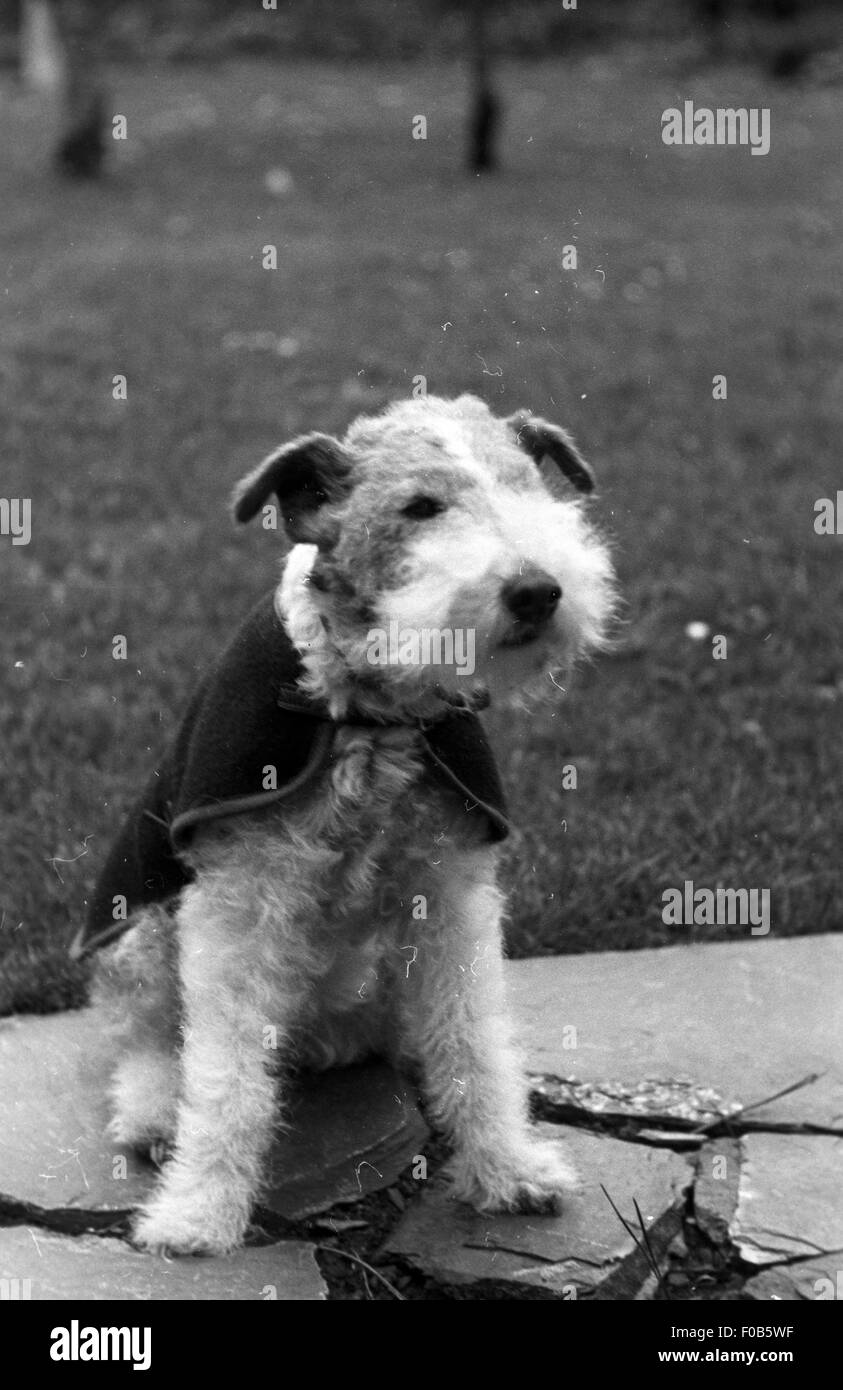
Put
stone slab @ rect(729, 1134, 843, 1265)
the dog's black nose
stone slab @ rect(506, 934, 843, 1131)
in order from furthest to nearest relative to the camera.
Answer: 1. stone slab @ rect(506, 934, 843, 1131)
2. stone slab @ rect(729, 1134, 843, 1265)
3. the dog's black nose

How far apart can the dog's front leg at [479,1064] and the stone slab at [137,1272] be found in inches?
13.2

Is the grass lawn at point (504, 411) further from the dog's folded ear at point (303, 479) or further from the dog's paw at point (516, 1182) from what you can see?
the dog's paw at point (516, 1182)

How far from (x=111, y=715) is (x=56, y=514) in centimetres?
163

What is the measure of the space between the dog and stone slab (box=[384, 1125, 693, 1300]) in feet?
0.15

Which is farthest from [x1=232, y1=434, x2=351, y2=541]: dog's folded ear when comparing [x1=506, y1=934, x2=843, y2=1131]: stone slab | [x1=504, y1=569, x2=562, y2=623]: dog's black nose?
[x1=506, y1=934, x2=843, y2=1131]: stone slab

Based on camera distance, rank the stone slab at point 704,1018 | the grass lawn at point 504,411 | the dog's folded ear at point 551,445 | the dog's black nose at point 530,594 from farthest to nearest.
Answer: the grass lawn at point 504,411 → the stone slab at point 704,1018 → the dog's folded ear at point 551,445 → the dog's black nose at point 530,594

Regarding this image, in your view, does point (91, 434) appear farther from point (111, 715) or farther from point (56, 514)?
point (111, 715)

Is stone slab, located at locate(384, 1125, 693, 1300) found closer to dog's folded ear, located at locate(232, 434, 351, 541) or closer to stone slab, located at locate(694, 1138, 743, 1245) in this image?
stone slab, located at locate(694, 1138, 743, 1245)

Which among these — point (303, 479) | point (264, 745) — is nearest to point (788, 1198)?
point (264, 745)

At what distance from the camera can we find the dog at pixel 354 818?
7.97ft

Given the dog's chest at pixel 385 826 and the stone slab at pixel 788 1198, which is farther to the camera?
the stone slab at pixel 788 1198

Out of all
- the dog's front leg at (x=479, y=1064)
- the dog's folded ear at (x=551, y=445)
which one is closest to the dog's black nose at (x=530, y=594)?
the dog's folded ear at (x=551, y=445)

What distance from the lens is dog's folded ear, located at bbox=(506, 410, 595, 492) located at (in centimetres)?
270

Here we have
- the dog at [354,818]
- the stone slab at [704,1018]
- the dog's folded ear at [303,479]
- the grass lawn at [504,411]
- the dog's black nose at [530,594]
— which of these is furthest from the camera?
the grass lawn at [504,411]
